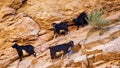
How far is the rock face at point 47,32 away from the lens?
1238 centimetres

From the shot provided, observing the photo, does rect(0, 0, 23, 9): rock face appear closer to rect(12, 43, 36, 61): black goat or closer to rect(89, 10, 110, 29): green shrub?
rect(12, 43, 36, 61): black goat

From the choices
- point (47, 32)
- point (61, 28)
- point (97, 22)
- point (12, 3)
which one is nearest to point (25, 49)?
point (61, 28)

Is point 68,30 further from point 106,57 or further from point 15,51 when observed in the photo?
point 106,57

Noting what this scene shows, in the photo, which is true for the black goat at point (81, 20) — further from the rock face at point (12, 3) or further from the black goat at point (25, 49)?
the rock face at point (12, 3)

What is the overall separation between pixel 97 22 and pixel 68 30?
2.62m

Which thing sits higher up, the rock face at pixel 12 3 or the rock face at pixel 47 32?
the rock face at pixel 12 3

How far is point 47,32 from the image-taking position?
55.3 ft

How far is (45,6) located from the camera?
58.3ft

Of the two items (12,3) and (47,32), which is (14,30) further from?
(12,3)

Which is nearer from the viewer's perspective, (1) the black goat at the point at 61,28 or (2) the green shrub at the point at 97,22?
(2) the green shrub at the point at 97,22

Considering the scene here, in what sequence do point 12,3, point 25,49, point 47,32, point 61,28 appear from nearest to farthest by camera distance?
point 25,49, point 61,28, point 47,32, point 12,3

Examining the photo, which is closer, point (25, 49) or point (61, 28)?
point (25, 49)

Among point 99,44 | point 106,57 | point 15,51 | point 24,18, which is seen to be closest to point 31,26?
point 24,18

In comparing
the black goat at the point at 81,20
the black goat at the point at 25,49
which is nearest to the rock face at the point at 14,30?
the black goat at the point at 25,49
